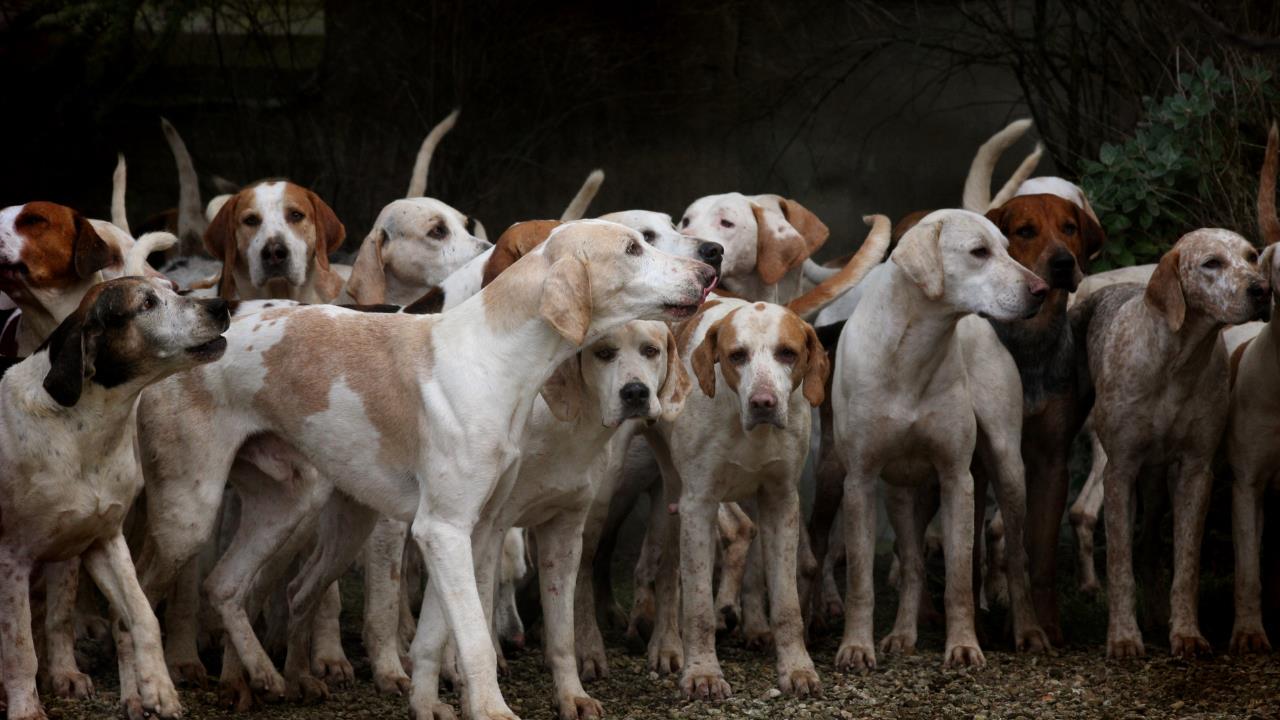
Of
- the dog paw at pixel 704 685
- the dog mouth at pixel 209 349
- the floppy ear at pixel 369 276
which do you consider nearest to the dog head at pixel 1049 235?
the dog paw at pixel 704 685

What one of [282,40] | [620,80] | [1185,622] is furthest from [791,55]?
[1185,622]

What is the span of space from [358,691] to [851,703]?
61.6 inches

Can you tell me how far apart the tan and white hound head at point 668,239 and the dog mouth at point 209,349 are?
1.42 meters

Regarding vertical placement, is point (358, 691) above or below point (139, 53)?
below

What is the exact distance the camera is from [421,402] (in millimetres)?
4699

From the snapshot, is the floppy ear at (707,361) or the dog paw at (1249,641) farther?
the dog paw at (1249,641)

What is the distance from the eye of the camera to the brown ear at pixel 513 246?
575 cm

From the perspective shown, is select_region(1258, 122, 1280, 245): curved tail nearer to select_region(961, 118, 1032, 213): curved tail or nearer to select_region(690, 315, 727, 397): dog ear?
select_region(961, 118, 1032, 213): curved tail

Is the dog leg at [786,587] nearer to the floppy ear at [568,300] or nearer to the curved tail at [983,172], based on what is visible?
the floppy ear at [568,300]

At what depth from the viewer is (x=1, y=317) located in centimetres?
618

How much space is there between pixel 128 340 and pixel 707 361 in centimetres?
181

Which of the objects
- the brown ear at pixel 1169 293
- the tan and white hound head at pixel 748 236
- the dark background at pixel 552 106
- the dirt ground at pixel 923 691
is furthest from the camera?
the dark background at pixel 552 106

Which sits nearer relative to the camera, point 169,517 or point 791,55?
point 169,517

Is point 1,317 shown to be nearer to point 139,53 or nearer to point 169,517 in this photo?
point 169,517
